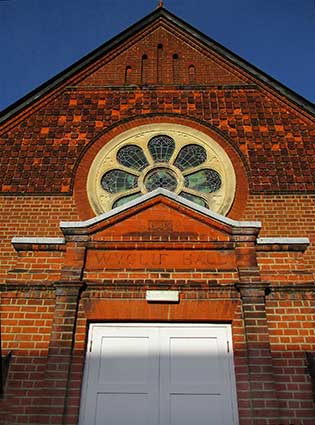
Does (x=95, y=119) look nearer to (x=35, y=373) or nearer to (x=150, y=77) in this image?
(x=150, y=77)

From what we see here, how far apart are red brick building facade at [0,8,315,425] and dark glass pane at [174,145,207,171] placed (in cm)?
6

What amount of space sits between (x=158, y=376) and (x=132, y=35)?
32.3 ft

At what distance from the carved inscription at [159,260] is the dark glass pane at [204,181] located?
10.6 ft

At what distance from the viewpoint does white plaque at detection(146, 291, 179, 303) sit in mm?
5566

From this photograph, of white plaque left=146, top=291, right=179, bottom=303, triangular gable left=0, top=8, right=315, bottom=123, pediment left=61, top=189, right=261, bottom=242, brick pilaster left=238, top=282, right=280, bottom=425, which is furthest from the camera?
triangular gable left=0, top=8, right=315, bottom=123

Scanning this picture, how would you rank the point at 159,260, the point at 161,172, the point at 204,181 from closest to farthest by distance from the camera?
the point at 159,260, the point at 204,181, the point at 161,172

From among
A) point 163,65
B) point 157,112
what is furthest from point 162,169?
point 163,65

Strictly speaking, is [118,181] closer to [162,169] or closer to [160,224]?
[162,169]

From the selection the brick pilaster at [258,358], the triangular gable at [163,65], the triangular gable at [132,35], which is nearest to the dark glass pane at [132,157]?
the triangular gable at [163,65]

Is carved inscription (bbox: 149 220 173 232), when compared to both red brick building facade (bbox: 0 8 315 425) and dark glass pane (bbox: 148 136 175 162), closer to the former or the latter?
red brick building facade (bbox: 0 8 315 425)

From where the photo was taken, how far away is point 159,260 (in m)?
6.01

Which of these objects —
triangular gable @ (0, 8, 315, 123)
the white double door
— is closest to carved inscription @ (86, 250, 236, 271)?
the white double door

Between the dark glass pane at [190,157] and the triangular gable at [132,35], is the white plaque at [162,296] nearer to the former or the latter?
the dark glass pane at [190,157]

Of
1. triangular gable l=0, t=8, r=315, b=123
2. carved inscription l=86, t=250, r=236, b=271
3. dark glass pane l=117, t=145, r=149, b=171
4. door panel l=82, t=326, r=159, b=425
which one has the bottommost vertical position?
door panel l=82, t=326, r=159, b=425
